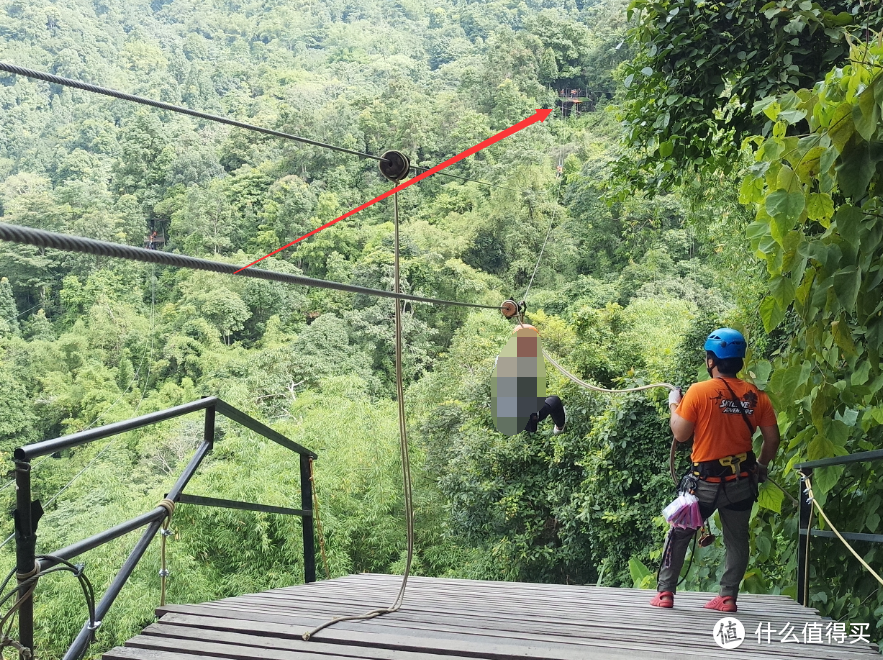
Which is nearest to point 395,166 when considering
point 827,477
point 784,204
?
point 784,204

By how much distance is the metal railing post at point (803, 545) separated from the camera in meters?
2.83

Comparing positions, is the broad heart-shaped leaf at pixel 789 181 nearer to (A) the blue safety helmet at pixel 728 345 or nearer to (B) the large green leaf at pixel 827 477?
(A) the blue safety helmet at pixel 728 345

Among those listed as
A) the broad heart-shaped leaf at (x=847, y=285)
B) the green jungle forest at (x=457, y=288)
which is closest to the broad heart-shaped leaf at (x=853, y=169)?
the green jungle forest at (x=457, y=288)

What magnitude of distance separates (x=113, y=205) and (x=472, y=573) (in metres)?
26.9

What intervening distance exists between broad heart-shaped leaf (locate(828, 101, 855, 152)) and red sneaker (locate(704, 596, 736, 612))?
4.90 feet

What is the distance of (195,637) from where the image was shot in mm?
1811

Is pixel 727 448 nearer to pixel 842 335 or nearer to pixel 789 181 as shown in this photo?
pixel 842 335

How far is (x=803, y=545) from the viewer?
9.51 ft

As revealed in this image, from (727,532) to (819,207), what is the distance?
4.26 ft

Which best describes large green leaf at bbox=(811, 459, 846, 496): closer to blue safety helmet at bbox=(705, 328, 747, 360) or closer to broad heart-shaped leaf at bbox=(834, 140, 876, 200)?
blue safety helmet at bbox=(705, 328, 747, 360)

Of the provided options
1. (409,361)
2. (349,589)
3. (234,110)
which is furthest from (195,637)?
(234,110)

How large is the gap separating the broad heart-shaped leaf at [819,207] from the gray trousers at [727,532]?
3.55 ft

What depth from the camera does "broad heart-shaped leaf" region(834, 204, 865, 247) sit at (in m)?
1.90

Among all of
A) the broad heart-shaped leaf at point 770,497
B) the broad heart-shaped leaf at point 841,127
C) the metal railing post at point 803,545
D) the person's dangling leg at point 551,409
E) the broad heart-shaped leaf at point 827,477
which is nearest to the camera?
the broad heart-shaped leaf at point 841,127
